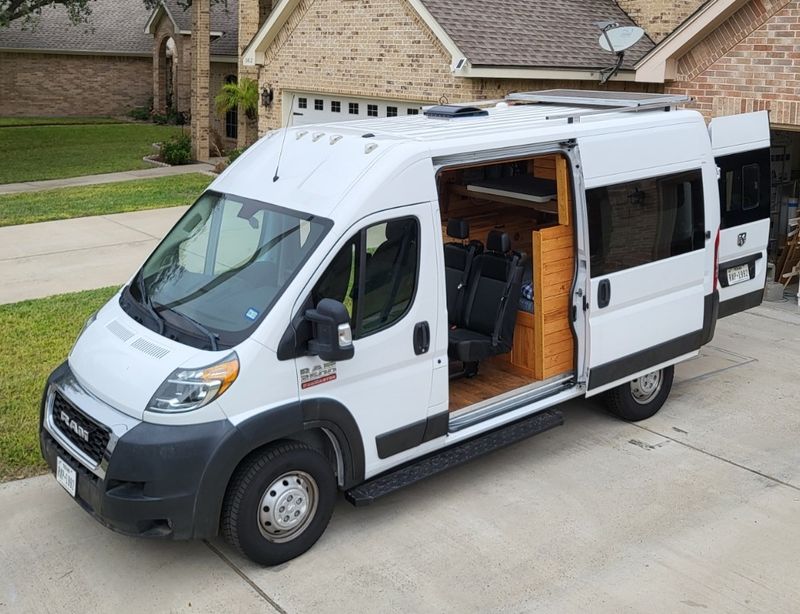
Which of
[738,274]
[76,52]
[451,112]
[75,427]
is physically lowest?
[75,427]

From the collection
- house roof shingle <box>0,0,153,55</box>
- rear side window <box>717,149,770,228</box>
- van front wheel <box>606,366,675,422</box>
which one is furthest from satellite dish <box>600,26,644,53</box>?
house roof shingle <box>0,0,153,55</box>

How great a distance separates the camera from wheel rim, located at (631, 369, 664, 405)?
25.6ft

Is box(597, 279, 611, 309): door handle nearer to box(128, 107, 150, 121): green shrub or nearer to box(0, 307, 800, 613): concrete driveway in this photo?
box(0, 307, 800, 613): concrete driveway

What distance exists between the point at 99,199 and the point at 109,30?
20.3 meters

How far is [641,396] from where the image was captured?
788 cm

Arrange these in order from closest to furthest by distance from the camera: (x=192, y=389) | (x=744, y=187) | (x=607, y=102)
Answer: (x=192, y=389), (x=607, y=102), (x=744, y=187)

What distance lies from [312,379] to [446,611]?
5.04ft

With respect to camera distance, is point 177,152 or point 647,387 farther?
point 177,152

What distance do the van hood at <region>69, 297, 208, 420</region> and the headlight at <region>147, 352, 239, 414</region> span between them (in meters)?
0.06

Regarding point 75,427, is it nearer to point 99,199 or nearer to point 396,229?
point 396,229

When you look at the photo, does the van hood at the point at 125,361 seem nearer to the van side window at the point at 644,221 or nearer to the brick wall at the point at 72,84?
the van side window at the point at 644,221

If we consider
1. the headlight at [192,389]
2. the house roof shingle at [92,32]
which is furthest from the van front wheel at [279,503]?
the house roof shingle at [92,32]

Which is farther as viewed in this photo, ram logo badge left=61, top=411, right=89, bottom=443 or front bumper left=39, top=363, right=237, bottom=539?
ram logo badge left=61, top=411, right=89, bottom=443

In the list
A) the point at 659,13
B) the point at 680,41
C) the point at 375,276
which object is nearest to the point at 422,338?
the point at 375,276
